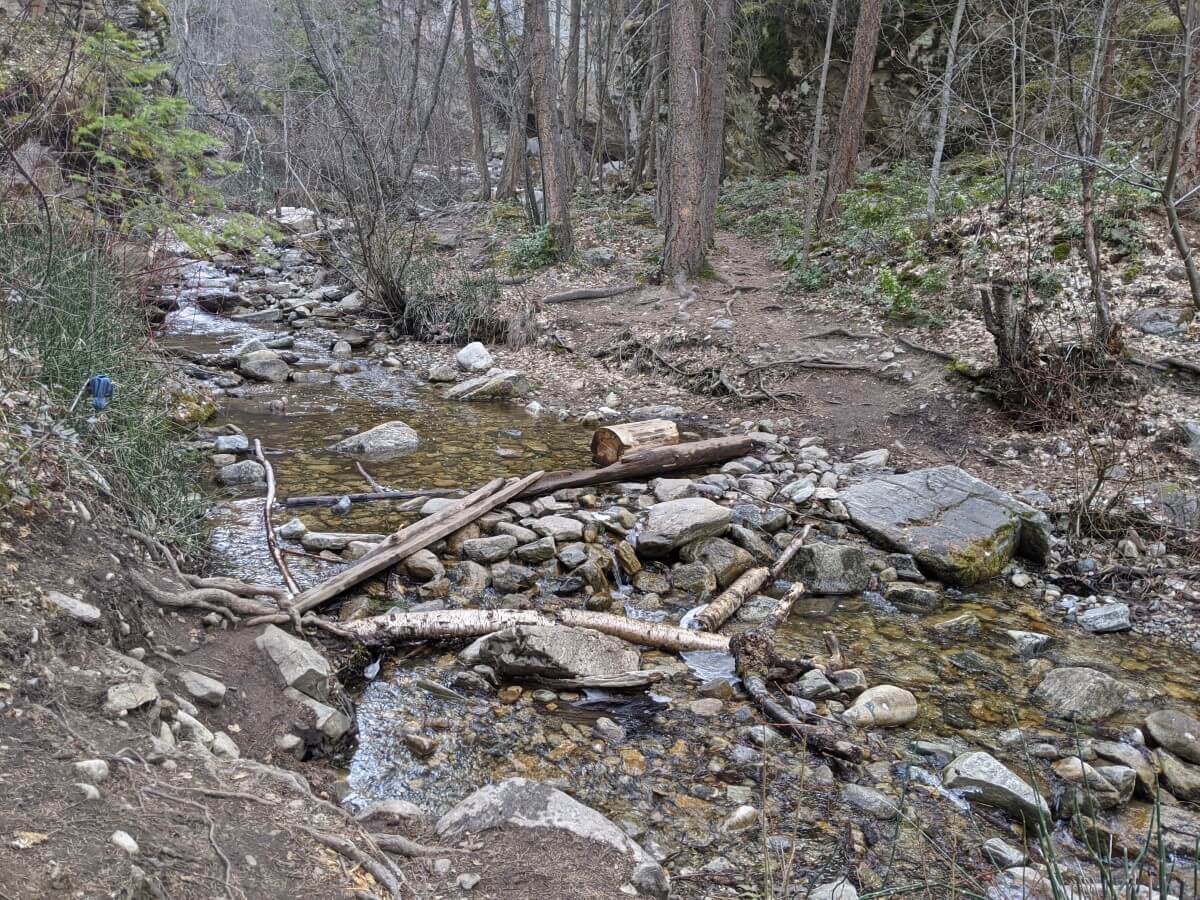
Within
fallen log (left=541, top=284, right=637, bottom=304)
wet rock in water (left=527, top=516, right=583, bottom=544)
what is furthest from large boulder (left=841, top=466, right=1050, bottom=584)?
fallen log (left=541, top=284, right=637, bottom=304)

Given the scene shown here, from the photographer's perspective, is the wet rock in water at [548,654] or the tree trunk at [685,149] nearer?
the wet rock in water at [548,654]

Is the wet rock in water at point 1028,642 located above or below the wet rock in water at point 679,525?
below

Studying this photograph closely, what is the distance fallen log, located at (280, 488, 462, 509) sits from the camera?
5707 millimetres

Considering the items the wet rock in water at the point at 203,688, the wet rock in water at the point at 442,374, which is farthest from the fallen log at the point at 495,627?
the wet rock in water at the point at 442,374

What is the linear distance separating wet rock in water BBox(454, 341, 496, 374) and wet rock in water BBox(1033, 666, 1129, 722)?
7.22 meters

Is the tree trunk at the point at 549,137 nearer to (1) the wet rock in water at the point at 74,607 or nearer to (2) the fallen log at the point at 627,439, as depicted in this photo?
(2) the fallen log at the point at 627,439

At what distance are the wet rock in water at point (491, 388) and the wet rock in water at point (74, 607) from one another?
613cm

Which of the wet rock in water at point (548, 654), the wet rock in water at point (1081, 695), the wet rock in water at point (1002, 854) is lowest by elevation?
the wet rock in water at point (1081, 695)

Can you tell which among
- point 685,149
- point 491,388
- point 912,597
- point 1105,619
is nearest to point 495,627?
point 912,597

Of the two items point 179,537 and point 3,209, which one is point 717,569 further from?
point 3,209

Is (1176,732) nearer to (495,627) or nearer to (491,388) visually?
(495,627)

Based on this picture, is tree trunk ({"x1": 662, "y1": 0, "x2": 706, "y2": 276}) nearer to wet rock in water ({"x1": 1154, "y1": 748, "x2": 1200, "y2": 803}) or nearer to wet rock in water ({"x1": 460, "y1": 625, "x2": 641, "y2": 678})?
wet rock in water ({"x1": 460, "y1": 625, "x2": 641, "y2": 678})

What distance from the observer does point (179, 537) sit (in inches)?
164

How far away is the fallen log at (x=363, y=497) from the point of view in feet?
18.7
